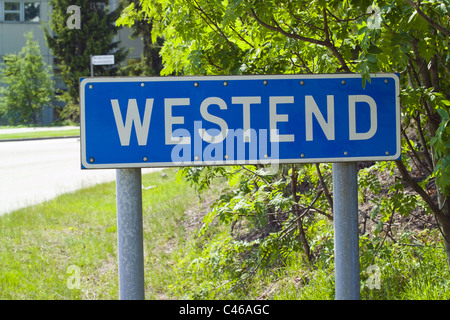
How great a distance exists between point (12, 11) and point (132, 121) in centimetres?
4356

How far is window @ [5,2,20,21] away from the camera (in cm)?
4075

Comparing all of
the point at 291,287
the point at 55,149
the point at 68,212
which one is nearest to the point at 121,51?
the point at 55,149

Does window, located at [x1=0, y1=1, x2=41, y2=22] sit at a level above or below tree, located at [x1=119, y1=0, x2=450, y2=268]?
above

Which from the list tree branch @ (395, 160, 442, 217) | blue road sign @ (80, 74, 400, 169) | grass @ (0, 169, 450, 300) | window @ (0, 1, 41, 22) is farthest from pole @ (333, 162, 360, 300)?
window @ (0, 1, 41, 22)

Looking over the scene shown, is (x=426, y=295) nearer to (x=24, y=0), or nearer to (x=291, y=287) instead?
(x=291, y=287)

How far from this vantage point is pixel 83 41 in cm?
3481

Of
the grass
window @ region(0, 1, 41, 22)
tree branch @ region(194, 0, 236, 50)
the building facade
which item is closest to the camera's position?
tree branch @ region(194, 0, 236, 50)

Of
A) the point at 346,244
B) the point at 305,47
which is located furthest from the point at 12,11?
the point at 346,244

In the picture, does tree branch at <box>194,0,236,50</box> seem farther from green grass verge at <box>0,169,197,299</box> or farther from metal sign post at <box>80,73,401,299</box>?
green grass verge at <box>0,169,197,299</box>

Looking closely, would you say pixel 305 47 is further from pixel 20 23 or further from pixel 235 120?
pixel 20 23

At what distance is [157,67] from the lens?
25781 millimetres

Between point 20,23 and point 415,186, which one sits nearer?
point 415,186

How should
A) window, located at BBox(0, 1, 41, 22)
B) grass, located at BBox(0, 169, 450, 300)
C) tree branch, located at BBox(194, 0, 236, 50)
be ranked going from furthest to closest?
window, located at BBox(0, 1, 41, 22), grass, located at BBox(0, 169, 450, 300), tree branch, located at BBox(194, 0, 236, 50)

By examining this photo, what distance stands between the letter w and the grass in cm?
222
